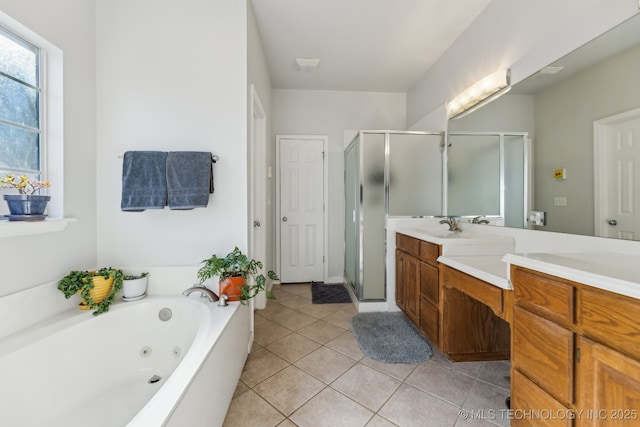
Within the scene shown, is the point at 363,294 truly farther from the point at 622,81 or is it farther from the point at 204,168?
the point at 622,81

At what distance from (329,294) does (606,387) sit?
2351mm

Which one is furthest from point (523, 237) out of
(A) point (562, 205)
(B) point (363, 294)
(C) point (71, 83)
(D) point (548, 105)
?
(C) point (71, 83)

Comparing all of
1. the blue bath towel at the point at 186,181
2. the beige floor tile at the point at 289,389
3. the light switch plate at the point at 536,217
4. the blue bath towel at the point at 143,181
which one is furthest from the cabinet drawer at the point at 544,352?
the blue bath towel at the point at 143,181

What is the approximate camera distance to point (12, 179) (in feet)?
3.59

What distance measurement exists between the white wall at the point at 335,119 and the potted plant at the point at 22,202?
7.96ft

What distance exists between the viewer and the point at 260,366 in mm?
1627

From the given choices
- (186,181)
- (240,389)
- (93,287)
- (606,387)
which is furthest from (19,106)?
(606,387)

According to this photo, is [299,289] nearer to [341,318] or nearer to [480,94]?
[341,318]

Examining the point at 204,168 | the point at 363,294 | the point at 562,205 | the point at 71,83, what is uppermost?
the point at 71,83

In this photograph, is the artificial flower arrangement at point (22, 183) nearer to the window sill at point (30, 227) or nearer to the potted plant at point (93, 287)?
the window sill at point (30, 227)

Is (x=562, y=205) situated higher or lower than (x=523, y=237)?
higher

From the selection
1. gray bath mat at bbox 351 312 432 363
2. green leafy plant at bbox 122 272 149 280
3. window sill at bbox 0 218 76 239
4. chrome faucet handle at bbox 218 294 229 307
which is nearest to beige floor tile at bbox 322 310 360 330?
gray bath mat at bbox 351 312 432 363

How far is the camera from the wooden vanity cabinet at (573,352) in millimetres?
676

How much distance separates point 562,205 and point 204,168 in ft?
6.94
